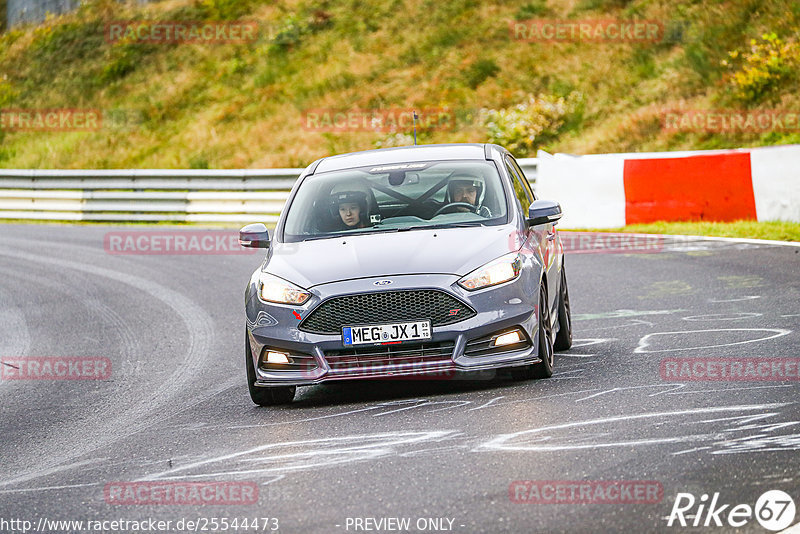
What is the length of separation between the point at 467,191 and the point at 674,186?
35.4 ft

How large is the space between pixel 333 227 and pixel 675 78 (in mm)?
22526

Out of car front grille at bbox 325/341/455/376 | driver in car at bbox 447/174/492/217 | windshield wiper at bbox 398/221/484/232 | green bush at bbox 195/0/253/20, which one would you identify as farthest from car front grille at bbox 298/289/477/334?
green bush at bbox 195/0/253/20

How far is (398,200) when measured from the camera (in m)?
8.83

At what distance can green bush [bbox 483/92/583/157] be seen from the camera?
96.5ft

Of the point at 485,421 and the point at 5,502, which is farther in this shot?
the point at 485,421

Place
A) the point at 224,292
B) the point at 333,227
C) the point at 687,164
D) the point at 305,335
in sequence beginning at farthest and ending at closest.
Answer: the point at 687,164 → the point at 224,292 → the point at 333,227 → the point at 305,335

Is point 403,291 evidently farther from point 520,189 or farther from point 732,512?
point 732,512

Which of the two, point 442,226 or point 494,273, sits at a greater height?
point 442,226

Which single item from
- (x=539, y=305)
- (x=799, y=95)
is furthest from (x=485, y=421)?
(x=799, y=95)

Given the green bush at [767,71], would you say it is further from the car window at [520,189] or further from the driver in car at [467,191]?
the driver in car at [467,191]

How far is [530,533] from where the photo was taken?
187 inches

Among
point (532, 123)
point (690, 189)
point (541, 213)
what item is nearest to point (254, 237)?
point (541, 213)

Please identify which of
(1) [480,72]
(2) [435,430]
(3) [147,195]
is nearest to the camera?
(2) [435,430]

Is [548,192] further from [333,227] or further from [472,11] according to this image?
[472,11]
